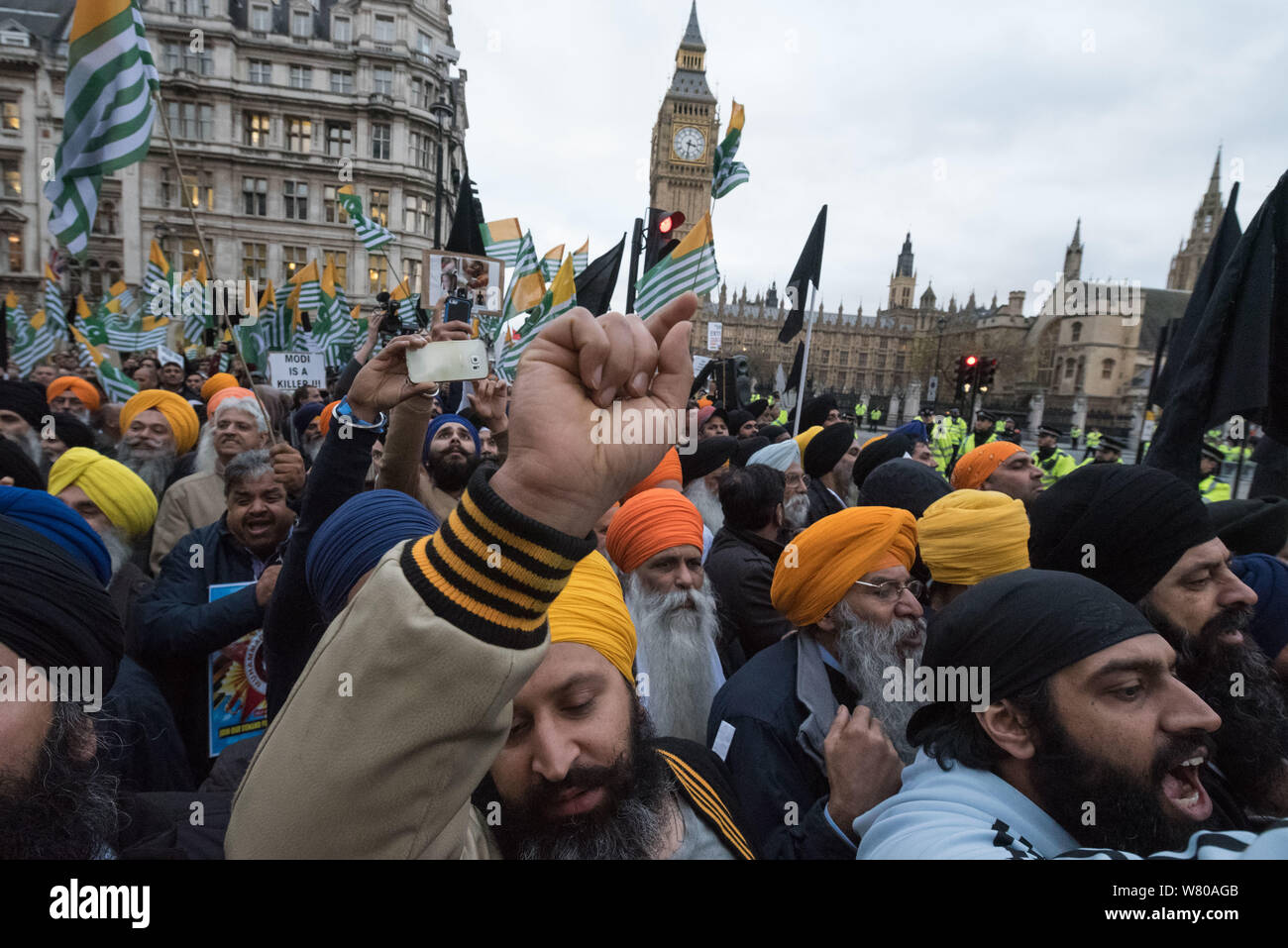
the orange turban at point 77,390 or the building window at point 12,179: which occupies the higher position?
the building window at point 12,179

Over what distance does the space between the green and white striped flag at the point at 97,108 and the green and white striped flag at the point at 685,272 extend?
3937 millimetres

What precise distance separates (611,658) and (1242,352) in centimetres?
327

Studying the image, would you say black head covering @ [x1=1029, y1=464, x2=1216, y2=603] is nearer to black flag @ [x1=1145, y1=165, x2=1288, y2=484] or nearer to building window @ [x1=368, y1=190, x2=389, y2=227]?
black flag @ [x1=1145, y1=165, x2=1288, y2=484]

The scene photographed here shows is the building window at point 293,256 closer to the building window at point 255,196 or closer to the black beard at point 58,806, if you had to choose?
the building window at point 255,196

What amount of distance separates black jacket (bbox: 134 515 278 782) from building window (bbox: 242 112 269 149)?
42928 mm

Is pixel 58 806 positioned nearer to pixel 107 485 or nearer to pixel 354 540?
pixel 354 540

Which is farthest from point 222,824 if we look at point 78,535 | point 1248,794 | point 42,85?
point 42,85

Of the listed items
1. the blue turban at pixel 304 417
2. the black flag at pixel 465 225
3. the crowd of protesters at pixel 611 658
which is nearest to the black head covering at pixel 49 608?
the crowd of protesters at pixel 611 658

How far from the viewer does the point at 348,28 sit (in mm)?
38125

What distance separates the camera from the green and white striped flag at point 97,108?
347cm

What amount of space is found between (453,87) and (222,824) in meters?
37.8

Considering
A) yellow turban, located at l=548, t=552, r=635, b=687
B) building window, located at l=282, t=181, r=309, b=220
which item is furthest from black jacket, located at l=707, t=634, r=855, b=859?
building window, located at l=282, t=181, r=309, b=220
